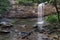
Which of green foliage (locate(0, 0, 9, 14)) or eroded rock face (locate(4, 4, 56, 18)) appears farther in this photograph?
eroded rock face (locate(4, 4, 56, 18))

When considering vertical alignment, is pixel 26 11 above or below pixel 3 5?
below

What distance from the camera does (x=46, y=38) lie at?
34.2 ft

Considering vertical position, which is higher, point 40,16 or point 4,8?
point 4,8

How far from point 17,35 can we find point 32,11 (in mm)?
7328

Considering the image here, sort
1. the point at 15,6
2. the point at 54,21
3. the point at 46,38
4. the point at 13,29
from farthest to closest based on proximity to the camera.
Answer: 1. the point at 15,6
2. the point at 54,21
3. the point at 13,29
4. the point at 46,38

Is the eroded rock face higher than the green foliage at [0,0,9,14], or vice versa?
the green foliage at [0,0,9,14]

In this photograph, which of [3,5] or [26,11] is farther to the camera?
[26,11]

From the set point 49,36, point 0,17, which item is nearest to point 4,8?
point 0,17

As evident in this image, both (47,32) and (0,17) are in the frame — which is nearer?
(47,32)

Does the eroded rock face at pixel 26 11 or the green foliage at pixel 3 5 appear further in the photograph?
the eroded rock face at pixel 26 11

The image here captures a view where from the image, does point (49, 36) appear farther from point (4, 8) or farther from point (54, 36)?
point (4, 8)

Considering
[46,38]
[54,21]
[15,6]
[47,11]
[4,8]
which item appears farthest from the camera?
[15,6]

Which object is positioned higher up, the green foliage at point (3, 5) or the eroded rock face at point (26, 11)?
the green foliage at point (3, 5)

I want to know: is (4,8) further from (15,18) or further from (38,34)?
(38,34)
